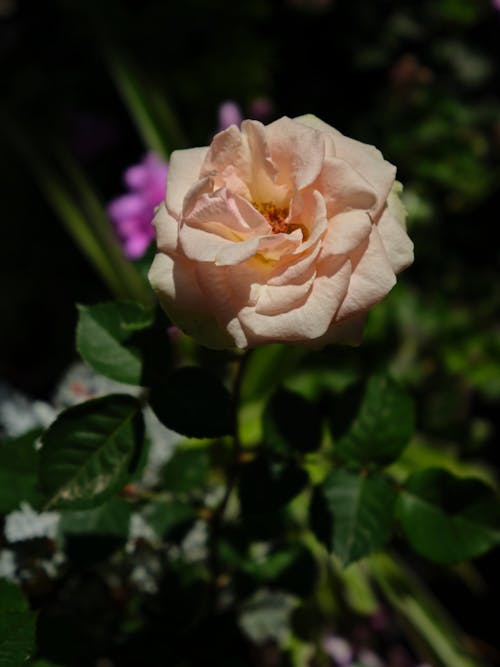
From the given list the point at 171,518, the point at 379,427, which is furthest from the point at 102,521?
the point at 379,427

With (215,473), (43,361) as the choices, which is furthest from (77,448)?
(43,361)

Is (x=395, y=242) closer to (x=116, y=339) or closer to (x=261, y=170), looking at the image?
(x=261, y=170)

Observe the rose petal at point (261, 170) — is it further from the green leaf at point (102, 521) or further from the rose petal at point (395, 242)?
the green leaf at point (102, 521)

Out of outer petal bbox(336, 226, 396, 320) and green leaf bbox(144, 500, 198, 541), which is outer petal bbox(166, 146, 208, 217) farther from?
green leaf bbox(144, 500, 198, 541)

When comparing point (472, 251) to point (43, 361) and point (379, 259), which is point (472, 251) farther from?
point (379, 259)

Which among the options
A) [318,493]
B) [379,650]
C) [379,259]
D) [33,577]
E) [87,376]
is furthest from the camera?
[379,650]
